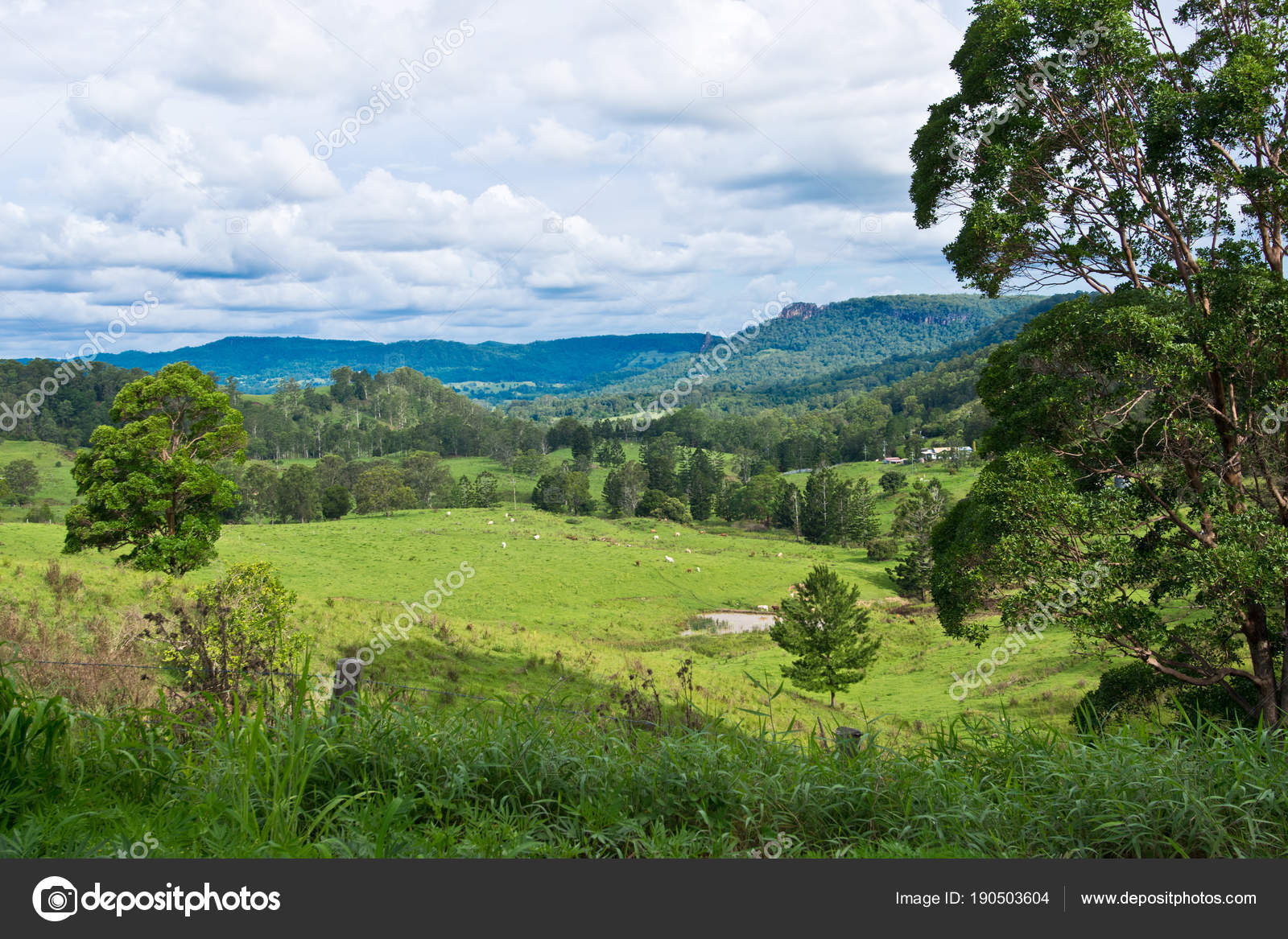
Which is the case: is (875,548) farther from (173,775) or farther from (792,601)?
(173,775)

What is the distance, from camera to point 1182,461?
12617mm

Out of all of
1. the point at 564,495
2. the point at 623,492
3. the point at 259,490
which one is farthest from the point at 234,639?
the point at 623,492

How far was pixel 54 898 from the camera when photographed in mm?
2756

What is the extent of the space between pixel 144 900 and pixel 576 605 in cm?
4748

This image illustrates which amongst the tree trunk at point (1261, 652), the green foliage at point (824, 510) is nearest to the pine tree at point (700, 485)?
the green foliage at point (824, 510)

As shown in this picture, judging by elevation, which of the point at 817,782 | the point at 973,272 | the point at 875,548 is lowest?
the point at 875,548

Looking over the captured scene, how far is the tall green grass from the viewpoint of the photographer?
3.30 meters

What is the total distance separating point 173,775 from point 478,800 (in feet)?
4.73

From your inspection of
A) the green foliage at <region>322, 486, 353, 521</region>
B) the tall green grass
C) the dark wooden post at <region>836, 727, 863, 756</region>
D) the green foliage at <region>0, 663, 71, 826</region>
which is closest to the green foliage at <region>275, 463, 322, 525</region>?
the green foliage at <region>322, 486, 353, 521</region>

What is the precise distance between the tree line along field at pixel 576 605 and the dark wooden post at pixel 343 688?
1.17m

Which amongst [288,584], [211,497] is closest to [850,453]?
[288,584]

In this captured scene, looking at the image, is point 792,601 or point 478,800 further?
point 792,601
